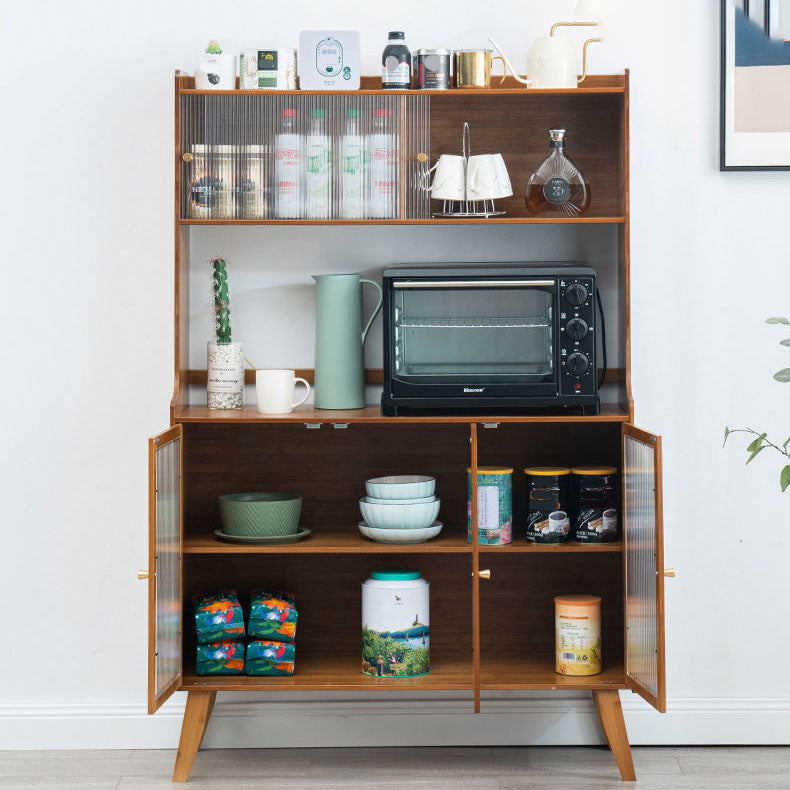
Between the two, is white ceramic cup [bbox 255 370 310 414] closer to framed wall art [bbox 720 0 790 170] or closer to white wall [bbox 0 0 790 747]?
white wall [bbox 0 0 790 747]

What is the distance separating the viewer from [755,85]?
2.53 meters

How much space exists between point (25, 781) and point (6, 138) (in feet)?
5.18

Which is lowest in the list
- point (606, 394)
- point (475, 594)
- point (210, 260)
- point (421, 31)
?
point (475, 594)

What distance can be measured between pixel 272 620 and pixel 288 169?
3.51ft

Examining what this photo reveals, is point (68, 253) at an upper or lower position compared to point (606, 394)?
upper

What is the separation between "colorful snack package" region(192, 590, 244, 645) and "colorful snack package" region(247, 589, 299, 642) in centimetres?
3

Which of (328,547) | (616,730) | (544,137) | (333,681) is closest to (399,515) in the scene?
(328,547)

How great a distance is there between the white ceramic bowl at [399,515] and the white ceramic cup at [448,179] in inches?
28.5

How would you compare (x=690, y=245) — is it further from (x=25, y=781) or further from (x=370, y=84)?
(x=25, y=781)

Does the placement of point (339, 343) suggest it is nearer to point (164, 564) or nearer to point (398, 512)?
point (398, 512)

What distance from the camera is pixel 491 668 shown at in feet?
8.22

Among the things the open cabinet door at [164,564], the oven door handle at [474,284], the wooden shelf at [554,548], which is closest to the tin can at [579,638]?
the wooden shelf at [554,548]

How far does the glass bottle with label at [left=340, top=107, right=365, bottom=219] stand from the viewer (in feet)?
7.68

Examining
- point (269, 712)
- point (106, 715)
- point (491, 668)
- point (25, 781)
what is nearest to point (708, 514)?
point (491, 668)
